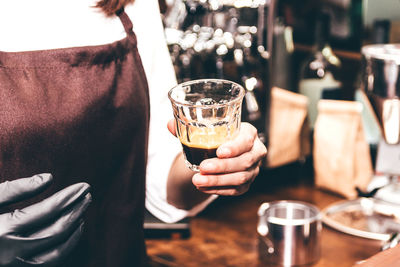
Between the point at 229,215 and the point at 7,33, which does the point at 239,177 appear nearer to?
the point at 7,33

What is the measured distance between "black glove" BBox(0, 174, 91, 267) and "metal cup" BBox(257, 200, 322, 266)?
0.62 meters

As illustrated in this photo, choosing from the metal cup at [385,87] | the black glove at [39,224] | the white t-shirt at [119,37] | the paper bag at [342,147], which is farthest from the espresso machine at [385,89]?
the black glove at [39,224]

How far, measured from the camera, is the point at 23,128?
0.95 meters

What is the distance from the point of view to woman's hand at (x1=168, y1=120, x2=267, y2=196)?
35.1 inches

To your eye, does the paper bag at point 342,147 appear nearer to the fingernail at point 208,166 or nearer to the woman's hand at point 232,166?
the woman's hand at point 232,166

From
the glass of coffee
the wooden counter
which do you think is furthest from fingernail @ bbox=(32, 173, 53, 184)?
the wooden counter

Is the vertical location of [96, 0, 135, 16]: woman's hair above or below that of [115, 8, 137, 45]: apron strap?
above

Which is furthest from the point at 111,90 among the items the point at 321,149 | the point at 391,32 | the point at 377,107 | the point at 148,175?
the point at 391,32

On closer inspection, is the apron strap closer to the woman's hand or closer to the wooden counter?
the woman's hand

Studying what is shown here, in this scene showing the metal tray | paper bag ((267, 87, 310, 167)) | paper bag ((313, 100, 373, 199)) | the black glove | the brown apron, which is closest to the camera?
the black glove

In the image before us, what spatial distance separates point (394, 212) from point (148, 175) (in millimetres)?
882

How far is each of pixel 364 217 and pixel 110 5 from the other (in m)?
1.06

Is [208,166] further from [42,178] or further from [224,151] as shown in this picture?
[42,178]

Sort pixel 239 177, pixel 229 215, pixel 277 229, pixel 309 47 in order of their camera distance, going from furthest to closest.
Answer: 1. pixel 309 47
2. pixel 229 215
3. pixel 277 229
4. pixel 239 177
